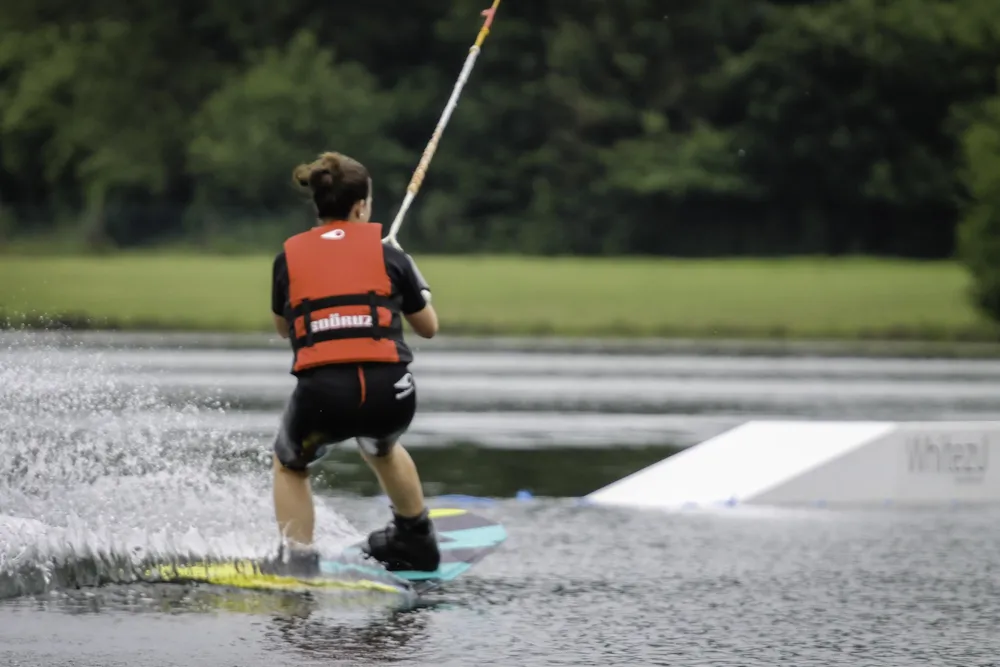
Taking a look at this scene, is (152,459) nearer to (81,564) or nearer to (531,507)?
(531,507)

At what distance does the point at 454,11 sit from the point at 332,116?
18.1 ft

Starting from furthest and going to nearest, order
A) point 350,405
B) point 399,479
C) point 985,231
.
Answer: point 985,231
point 399,479
point 350,405

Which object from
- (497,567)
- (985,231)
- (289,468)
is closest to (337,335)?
(289,468)

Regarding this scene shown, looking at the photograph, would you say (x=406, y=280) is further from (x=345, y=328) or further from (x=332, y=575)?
(x=332, y=575)

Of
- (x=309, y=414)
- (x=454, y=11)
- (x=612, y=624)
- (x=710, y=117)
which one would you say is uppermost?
(x=454, y=11)

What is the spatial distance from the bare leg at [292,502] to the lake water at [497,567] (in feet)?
0.90

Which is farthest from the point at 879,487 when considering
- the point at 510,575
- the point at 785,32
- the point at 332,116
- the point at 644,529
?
the point at 332,116

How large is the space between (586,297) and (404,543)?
2604cm

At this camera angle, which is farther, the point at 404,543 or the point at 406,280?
the point at 404,543

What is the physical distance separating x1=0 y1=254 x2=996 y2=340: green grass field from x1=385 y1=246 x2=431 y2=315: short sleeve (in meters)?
17.7

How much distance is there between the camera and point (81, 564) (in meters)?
7.21

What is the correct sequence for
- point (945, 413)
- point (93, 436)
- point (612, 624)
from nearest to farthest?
point (612, 624)
point (93, 436)
point (945, 413)

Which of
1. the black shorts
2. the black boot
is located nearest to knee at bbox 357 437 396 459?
the black shorts

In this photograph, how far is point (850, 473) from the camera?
1010cm
